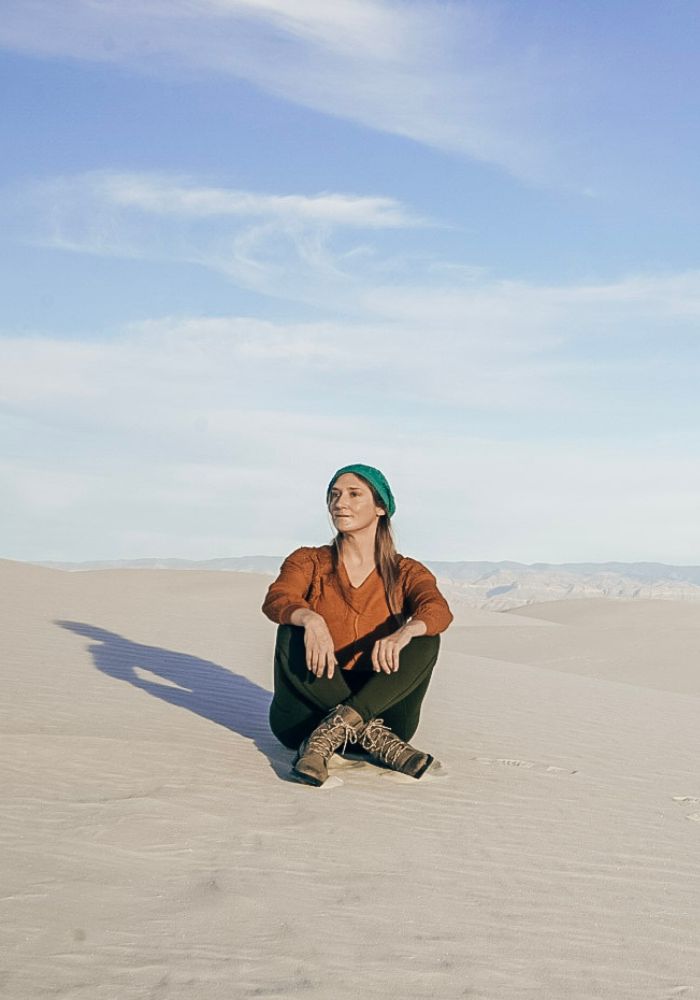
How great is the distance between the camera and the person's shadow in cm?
664

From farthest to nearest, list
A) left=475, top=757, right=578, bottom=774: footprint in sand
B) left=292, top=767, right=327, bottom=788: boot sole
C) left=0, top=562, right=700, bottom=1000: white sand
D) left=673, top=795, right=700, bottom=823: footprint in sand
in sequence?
left=475, top=757, right=578, bottom=774: footprint in sand → left=673, top=795, right=700, bottom=823: footprint in sand → left=292, top=767, right=327, bottom=788: boot sole → left=0, top=562, right=700, bottom=1000: white sand

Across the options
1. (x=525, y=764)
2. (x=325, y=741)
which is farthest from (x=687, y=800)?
(x=325, y=741)

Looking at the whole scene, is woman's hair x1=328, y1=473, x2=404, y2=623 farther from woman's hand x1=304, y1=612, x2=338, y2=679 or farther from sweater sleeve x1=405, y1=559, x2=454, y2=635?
woman's hand x1=304, y1=612, x2=338, y2=679

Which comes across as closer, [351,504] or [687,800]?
[351,504]

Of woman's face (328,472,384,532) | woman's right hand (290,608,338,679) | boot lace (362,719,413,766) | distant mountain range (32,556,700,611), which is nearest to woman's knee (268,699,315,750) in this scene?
boot lace (362,719,413,766)

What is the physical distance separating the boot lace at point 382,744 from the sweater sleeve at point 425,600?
51 cm

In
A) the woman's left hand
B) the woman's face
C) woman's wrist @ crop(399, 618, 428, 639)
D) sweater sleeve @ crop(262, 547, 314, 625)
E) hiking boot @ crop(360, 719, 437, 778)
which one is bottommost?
hiking boot @ crop(360, 719, 437, 778)

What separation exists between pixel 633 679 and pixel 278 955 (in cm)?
1410

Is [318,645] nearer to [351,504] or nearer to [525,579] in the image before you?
[351,504]

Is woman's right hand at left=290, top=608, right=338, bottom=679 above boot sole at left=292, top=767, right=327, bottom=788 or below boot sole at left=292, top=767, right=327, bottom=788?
above

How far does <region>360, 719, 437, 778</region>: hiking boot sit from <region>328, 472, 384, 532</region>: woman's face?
95cm

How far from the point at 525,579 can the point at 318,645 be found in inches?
4747

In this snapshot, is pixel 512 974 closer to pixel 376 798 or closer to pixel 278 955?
pixel 278 955

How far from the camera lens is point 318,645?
5055 mm
